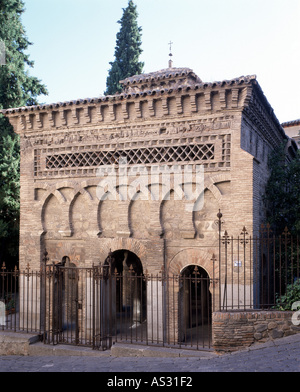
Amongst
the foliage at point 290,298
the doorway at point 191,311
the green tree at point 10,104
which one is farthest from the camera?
the green tree at point 10,104

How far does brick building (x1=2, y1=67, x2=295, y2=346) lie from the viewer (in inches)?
356

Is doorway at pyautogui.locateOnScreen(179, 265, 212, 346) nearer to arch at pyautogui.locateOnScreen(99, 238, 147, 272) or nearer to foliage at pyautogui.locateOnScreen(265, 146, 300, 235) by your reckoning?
arch at pyautogui.locateOnScreen(99, 238, 147, 272)

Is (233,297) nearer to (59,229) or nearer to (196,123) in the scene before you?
(196,123)

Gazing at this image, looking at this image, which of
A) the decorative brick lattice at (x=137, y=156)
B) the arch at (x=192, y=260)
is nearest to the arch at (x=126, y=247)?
the arch at (x=192, y=260)

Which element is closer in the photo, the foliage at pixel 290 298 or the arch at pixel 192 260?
the foliage at pixel 290 298

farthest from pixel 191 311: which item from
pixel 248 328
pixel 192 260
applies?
pixel 248 328

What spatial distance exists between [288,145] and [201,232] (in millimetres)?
5937

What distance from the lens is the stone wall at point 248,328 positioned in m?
6.62

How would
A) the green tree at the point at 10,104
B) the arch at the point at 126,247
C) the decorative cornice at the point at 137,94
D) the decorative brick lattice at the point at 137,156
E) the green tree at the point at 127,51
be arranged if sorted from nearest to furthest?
the decorative cornice at the point at 137,94 < the decorative brick lattice at the point at 137,156 < the arch at the point at 126,247 < the green tree at the point at 10,104 < the green tree at the point at 127,51

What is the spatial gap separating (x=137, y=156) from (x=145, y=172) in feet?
1.59

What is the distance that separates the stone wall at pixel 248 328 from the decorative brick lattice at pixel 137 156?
382 cm

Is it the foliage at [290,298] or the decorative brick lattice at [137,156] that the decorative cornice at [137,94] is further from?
the foliage at [290,298]

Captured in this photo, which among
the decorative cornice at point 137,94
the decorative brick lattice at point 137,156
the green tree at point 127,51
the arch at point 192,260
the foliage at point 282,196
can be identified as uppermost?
the green tree at point 127,51

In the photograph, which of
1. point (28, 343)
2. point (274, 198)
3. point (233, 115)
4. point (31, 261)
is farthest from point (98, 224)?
point (274, 198)
